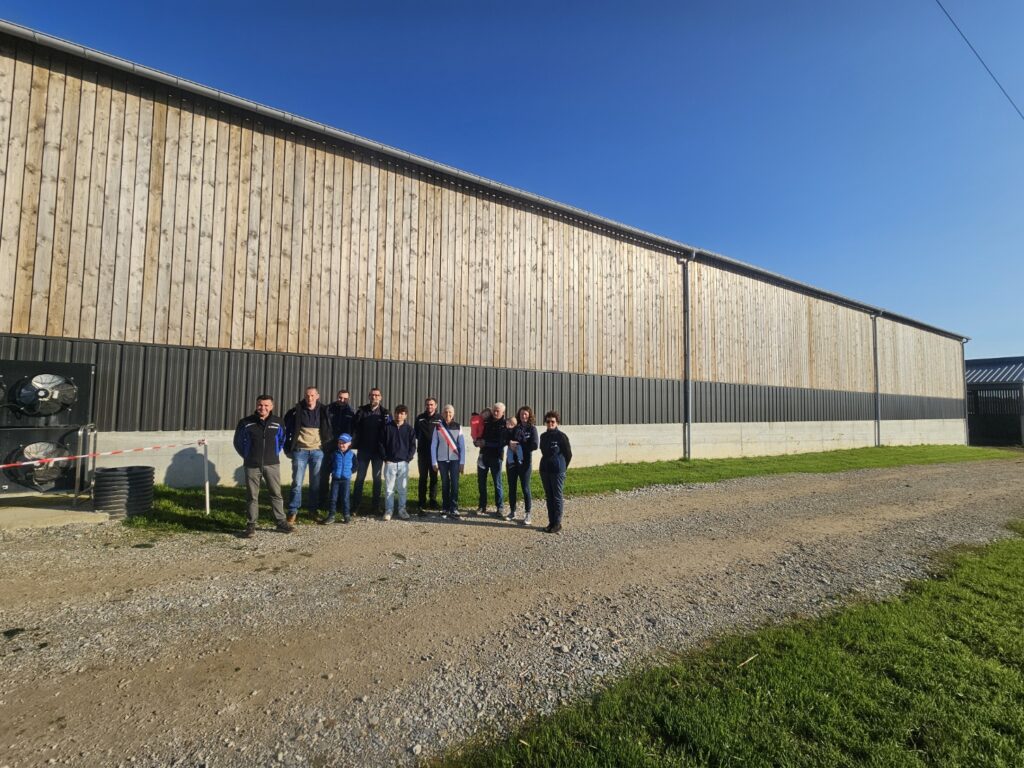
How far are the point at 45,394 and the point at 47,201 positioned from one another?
364 cm

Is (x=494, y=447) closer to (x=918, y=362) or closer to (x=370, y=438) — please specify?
(x=370, y=438)

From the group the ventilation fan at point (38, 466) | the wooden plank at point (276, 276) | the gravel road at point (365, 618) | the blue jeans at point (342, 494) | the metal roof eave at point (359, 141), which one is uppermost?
the metal roof eave at point (359, 141)

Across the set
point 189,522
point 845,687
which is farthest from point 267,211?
point 845,687

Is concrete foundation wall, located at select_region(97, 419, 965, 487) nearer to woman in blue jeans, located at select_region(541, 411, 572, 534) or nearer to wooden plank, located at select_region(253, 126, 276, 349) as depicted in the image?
wooden plank, located at select_region(253, 126, 276, 349)

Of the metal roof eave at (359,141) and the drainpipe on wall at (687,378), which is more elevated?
the metal roof eave at (359,141)

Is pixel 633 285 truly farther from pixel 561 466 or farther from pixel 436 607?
pixel 436 607

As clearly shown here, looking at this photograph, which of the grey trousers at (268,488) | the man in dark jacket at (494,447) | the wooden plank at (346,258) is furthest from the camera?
the wooden plank at (346,258)

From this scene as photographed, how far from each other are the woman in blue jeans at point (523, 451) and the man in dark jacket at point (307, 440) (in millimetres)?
2844

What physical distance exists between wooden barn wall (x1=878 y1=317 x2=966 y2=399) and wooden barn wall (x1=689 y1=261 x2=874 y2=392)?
223cm

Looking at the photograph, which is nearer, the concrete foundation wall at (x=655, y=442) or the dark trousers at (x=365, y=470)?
the dark trousers at (x=365, y=470)

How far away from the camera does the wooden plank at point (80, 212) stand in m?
8.90

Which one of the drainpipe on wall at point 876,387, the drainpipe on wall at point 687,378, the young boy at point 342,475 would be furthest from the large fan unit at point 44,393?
the drainpipe on wall at point 876,387

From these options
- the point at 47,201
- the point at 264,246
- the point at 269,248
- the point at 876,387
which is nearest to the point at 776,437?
the point at 876,387

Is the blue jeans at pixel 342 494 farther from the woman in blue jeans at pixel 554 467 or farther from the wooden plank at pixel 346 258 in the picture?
the wooden plank at pixel 346 258
